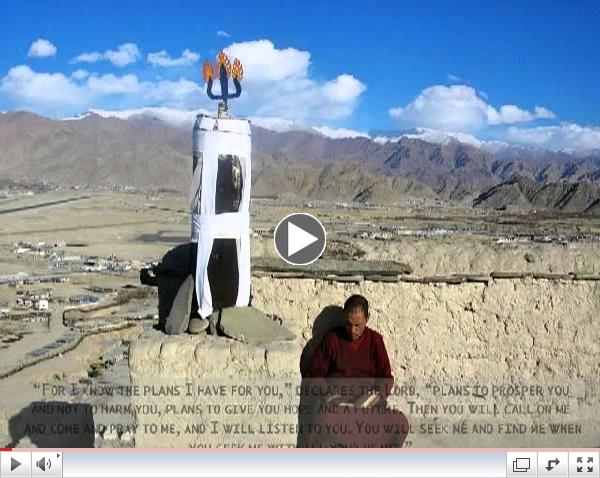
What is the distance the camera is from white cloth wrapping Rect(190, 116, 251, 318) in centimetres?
480

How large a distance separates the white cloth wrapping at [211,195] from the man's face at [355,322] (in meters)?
0.84

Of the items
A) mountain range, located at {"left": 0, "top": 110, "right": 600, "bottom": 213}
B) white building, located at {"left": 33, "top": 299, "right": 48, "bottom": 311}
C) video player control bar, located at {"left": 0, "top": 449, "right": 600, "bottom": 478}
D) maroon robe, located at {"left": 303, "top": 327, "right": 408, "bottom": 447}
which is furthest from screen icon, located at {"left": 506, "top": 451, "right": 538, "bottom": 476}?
mountain range, located at {"left": 0, "top": 110, "right": 600, "bottom": 213}

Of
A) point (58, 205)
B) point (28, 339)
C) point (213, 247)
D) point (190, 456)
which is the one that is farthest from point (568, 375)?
point (58, 205)

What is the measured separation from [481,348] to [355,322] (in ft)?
6.29

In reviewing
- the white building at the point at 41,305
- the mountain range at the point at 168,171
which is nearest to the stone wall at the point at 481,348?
the white building at the point at 41,305

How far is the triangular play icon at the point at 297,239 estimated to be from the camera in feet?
17.1

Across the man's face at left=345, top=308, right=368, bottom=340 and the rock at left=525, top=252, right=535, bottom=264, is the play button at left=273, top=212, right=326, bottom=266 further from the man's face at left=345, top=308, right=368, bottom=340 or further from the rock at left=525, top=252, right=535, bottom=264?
the rock at left=525, top=252, right=535, bottom=264

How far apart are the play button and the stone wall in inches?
10.5

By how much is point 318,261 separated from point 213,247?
1205 mm

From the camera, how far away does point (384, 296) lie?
235 inches

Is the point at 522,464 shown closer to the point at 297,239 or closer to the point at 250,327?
the point at 250,327

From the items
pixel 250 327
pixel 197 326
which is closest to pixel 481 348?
pixel 250 327

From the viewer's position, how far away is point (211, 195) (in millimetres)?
4828

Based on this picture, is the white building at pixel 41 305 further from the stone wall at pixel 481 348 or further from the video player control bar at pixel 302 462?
the video player control bar at pixel 302 462
